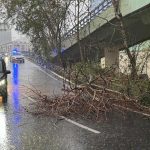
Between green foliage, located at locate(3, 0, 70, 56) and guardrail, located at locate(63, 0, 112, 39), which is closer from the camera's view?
guardrail, located at locate(63, 0, 112, 39)

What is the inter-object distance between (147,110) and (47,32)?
133 feet

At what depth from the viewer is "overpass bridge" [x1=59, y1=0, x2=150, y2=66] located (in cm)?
2584

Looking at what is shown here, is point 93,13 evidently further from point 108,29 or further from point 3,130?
point 3,130

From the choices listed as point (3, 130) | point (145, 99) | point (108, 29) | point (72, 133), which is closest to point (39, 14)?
point (108, 29)

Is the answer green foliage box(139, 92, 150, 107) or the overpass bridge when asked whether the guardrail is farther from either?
green foliage box(139, 92, 150, 107)

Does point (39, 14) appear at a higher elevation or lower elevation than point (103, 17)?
higher

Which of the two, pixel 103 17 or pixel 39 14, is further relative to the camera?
pixel 39 14

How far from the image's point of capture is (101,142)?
35.9ft

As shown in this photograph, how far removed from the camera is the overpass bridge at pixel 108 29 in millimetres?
25844

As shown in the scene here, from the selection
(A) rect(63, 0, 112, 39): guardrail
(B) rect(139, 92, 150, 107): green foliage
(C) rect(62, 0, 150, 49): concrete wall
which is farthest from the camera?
(A) rect(63, 0, 112, 39): guardrail

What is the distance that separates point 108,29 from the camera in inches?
1284

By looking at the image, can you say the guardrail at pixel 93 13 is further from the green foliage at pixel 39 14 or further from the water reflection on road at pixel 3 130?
the water reflection on road at pixel 3 130

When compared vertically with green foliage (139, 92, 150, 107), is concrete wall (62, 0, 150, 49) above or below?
above

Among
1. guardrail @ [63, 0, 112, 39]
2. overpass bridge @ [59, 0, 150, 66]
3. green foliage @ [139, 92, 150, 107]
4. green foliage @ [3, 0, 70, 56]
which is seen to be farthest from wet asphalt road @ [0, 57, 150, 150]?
green foliage @ [3, 0, 70, 56]
